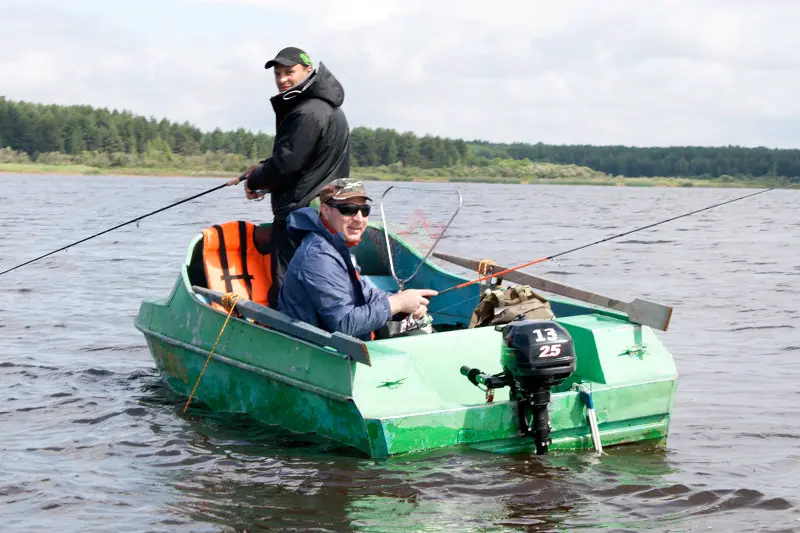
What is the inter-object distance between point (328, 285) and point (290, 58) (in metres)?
1.93

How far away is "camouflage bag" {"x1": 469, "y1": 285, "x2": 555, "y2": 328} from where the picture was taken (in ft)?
22.9

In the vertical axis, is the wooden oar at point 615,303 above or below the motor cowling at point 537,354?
above

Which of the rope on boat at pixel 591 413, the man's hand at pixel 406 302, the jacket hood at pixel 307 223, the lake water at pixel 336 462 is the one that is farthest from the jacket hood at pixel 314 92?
the rope on boat at pixel 591 413

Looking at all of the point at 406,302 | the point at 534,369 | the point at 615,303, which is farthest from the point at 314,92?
the point at 534,369

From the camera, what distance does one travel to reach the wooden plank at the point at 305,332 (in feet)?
18.6

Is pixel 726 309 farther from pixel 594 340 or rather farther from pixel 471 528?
pixel 471 528

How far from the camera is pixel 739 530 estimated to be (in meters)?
5.41

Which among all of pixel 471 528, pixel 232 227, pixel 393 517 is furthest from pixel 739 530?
pixel 232 227

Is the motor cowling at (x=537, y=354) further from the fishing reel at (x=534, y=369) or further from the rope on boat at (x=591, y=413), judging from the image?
the rope on boat at (x=591, y=413)

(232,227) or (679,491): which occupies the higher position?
(232,227)

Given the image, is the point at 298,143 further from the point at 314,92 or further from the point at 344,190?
the point at 344,190

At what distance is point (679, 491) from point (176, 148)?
106m

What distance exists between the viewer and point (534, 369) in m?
5.66

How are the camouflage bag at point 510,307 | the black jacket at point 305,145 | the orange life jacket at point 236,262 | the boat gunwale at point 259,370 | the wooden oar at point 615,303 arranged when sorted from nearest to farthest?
the boat gunwale at point 259,370 → the wooden oar at point 615,303 → the camouflage bag at point 510,307 → the black jacket at point 305,145 → the orange life jacket at point 236,262
